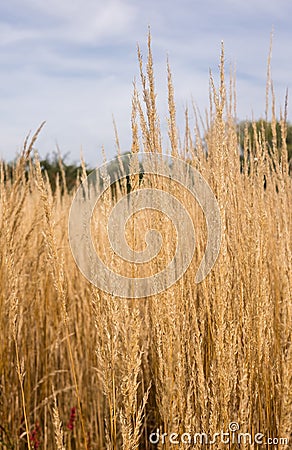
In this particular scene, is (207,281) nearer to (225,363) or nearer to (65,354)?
(225,363)

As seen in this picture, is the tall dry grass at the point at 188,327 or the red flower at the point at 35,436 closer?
the tall dry grass at the point at 188,327

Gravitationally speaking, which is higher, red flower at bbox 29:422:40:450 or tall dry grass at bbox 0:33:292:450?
tall dry grass at bbox 0:33:292:450

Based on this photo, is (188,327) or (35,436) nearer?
(188,327)

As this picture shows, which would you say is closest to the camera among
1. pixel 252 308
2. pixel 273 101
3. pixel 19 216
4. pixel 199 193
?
pixel 252 308

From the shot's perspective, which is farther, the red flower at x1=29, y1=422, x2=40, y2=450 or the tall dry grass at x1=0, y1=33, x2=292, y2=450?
the red flower at x1=29, y1=422, x2=40, y2=450

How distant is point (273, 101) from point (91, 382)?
1913 mm

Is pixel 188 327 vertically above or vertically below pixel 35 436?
above

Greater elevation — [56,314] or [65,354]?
[56,314]

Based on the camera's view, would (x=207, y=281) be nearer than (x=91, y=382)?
Yes

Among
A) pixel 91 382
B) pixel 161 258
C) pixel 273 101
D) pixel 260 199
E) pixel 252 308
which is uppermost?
pixel 273 101

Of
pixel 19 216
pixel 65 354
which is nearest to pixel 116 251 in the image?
pixel 19 216

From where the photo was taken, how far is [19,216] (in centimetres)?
256

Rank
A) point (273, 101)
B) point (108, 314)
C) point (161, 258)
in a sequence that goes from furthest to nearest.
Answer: point (273, 101) → point (161, 258) → point (108, 314)

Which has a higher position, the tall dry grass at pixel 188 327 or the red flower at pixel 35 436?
the tall dry grass at pixel 188 327
